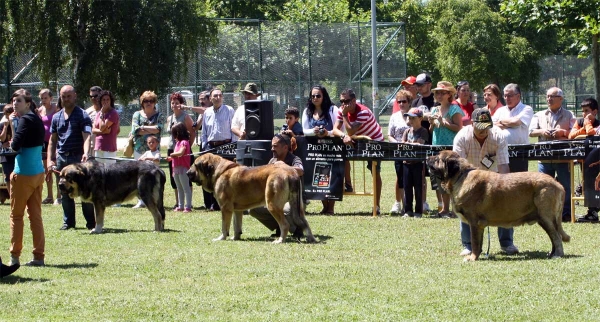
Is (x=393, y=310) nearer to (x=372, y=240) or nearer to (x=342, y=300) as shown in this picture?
(x=342, y=300)

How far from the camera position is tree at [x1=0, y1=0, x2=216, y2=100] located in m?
28.0

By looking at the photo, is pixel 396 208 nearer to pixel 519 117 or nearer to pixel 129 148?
pixel 519 117

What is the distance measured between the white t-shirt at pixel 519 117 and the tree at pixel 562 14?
7050mm

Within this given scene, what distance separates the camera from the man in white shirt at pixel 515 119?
1329 centimetres

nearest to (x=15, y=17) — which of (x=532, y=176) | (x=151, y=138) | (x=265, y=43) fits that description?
(x=265, y=43)

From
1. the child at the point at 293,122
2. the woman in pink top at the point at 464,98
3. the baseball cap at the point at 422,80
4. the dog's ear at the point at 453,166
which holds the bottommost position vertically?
the dog's ear at the point at 453,166

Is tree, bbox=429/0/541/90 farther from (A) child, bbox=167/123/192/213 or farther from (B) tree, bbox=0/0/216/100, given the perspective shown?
(A) child, bbox=167/123/192/213

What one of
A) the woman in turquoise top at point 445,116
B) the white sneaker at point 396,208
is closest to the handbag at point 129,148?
the white sneaker at point 396,208

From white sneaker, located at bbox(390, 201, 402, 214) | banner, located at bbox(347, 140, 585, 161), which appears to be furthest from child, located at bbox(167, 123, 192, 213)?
white sneaker, located at bbox(390, 201, 402, 214)

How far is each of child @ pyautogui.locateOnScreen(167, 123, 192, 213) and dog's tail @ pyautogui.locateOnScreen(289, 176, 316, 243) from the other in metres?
4.32

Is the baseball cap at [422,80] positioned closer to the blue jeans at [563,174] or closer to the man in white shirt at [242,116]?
the blue jeans at [563,174]

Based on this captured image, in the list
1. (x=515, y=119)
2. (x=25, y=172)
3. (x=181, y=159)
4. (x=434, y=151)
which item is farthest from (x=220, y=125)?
(x=25, y=172)

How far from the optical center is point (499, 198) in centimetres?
992

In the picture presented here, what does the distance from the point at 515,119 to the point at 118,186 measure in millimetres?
5739
